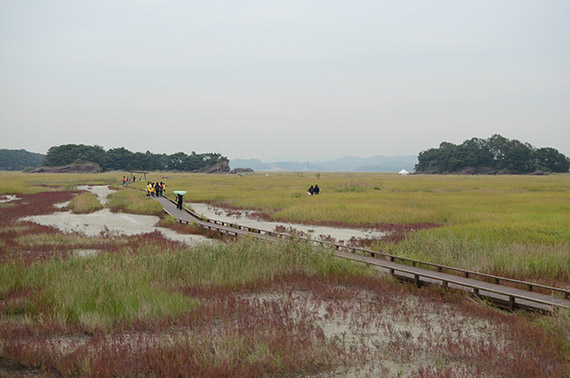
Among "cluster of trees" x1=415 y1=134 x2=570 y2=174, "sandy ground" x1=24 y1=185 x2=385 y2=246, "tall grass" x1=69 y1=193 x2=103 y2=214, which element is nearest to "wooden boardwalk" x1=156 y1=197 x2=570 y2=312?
"sandy ground" x1=24 y1=185 x2=385 y2=246

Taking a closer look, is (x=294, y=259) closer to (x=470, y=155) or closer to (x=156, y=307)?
(x=156, y=307)

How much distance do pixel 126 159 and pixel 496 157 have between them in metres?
139

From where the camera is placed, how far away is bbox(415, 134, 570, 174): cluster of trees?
147 m

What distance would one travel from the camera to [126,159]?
166m

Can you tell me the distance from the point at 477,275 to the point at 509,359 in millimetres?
5581

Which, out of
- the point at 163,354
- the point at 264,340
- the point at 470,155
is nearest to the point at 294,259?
the point at 264,340

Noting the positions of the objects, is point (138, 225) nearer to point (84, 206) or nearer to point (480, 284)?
point (84, 206)

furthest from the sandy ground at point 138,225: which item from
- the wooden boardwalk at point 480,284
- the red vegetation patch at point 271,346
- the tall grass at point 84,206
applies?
the red vegetation patch at point 271,346

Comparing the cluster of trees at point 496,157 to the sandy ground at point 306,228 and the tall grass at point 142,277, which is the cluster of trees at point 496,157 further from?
the tall grass at point 142,277

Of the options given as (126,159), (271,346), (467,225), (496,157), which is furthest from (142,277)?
(496,157)

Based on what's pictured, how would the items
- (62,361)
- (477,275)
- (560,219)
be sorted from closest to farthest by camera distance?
(62,361)
(477,275)
(560,219)

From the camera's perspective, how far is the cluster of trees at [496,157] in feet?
483

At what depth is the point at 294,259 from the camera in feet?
44.6

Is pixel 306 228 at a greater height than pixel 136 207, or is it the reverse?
pixel 136 207
